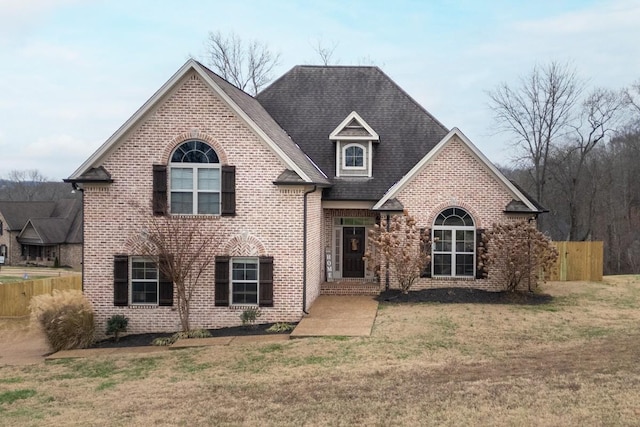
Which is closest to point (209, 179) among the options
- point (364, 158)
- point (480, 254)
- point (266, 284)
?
point (266, 284)

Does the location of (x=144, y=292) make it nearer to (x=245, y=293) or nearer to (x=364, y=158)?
(x=245, y=293)

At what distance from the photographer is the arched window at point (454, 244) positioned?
19109 mm

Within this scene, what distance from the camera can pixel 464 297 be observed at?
1833 cm

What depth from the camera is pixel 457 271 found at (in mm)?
19266

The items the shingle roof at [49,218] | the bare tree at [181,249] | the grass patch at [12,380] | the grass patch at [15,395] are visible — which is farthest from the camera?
the shingle roof at [49,218]

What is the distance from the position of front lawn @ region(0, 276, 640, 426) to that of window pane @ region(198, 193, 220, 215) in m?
4.32

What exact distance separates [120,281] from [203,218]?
9.98ft

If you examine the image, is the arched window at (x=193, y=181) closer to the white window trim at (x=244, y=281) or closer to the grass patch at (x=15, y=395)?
the white window trim at (x=244, y=281)

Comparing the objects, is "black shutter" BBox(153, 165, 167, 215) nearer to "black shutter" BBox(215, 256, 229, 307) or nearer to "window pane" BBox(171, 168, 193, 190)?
"window pane" BBox(171, 168, 193, 190)

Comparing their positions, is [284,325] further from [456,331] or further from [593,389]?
[593,389]

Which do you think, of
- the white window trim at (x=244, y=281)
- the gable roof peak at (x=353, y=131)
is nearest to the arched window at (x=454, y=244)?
the gable roof peak at (x=353, y=131)

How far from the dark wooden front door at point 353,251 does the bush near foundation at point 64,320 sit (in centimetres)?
913

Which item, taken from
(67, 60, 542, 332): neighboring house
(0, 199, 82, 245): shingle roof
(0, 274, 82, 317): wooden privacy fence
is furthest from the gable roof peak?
(0, 199, 82, 245): shingle roof

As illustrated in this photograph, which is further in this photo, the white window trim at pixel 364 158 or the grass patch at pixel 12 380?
the white window trim at pixel 364 158
